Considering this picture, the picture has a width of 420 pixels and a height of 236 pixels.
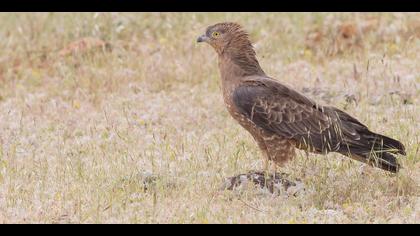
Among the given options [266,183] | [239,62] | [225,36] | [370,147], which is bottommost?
[266,183]

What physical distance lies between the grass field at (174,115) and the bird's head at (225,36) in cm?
103

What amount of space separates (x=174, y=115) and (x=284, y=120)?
2.67 metres

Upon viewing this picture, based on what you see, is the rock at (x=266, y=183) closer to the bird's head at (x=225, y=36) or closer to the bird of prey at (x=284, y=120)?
the bird of prey at (x=284, y=120)

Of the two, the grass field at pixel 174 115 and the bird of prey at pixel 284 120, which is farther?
the bird of prey at pixel 284 120

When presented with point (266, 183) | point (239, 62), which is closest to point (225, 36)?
point (239, 62)

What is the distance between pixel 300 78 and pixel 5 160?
14.0ft

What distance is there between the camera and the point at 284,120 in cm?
840

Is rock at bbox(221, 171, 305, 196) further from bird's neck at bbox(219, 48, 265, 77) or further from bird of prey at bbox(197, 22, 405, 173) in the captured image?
bird's neck at bbox(219, 48, 265, 77)

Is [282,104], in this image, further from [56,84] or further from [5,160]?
[56,84]

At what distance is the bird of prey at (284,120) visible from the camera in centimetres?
817

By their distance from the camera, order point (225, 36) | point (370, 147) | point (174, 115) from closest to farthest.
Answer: point (370, 147) → point (225, 36) → point (174, 115)

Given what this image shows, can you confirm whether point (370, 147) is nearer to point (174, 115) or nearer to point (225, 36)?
point (225, 36)

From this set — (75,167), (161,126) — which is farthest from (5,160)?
(161,126)

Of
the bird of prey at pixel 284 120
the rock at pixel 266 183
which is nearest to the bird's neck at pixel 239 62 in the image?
the bird of prey at pixel 284 120
